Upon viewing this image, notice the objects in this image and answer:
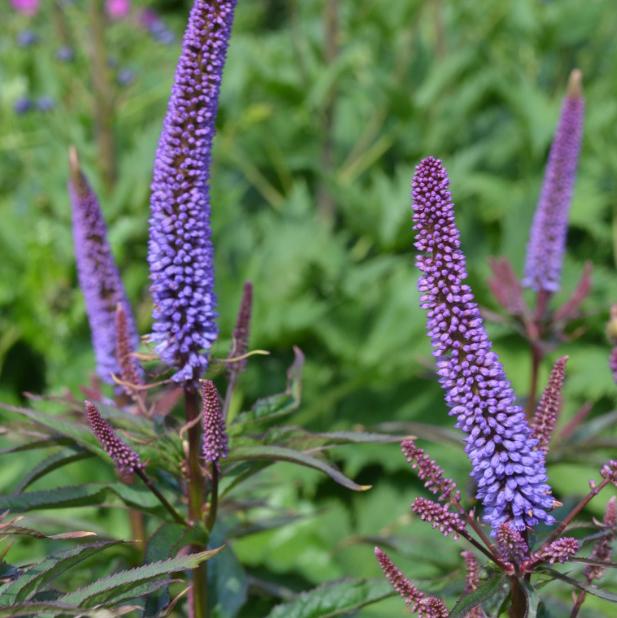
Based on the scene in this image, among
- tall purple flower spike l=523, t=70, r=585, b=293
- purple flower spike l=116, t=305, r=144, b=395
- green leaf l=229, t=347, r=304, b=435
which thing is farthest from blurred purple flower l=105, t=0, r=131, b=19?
green leaf l=229, t=347, r=304, b=435

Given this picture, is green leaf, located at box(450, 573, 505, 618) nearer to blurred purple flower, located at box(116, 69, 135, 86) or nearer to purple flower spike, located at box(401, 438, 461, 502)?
purple flower spike, located at box(401, 438, 461, 502)

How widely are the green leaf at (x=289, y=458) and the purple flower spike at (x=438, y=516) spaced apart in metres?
0.17

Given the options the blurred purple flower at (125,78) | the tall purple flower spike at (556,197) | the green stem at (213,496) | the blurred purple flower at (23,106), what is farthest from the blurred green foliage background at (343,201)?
the green stem at (213,496)

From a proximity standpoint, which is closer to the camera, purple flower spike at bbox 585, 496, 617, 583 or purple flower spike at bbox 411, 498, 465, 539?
purple flower spike at bbox 411, 498, 465, 539

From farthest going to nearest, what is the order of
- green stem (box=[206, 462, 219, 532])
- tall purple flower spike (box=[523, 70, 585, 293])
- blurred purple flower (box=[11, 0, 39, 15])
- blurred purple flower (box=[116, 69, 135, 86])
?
blurred purple flower (box=[11, 0, 39, 15]) → blurred purple flower (box=[116, 69, 135, 86]) → tall purple flower spike (box=[523, 70, 585, 293]) → green stem (box=[206, 462, 219, 532])

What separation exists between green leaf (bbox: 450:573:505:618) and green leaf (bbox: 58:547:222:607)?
37 centimetres

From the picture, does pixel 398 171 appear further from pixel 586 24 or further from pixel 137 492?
pixel 137 492

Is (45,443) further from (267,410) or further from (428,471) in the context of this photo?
(428,471)

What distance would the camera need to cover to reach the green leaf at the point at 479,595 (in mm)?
1370

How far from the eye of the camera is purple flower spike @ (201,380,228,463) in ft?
4.89

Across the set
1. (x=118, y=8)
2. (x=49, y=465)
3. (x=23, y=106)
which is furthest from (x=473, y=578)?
(x=118, y=8)

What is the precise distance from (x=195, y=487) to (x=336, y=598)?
344 millimetres

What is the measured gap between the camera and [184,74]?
62.8 inches

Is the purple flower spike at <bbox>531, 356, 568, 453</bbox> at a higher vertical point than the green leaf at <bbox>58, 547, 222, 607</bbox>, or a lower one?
higher
